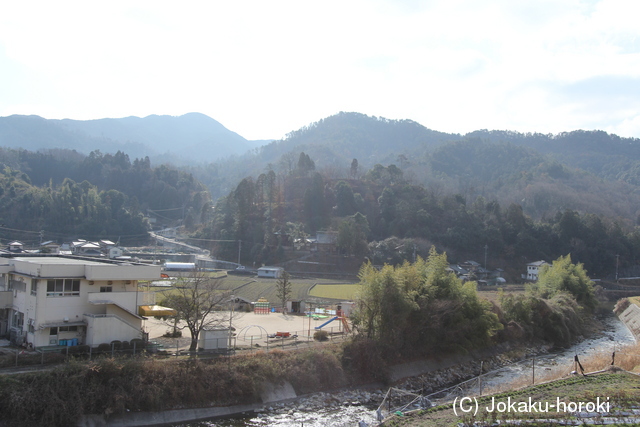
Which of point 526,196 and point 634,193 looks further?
point 634,193

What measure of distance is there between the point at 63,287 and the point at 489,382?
62.0 feet

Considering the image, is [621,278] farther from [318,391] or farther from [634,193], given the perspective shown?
[634,193]

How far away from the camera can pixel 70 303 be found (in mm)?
18484

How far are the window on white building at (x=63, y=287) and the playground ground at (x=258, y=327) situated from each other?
438cm

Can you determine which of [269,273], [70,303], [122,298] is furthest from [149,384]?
[269,273]

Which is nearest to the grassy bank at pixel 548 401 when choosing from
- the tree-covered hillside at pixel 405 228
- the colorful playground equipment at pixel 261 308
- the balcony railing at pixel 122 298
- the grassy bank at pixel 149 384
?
the grassy bank at pixel 149 384

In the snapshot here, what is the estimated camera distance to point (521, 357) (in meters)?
27.3

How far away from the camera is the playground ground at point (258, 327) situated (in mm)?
21875

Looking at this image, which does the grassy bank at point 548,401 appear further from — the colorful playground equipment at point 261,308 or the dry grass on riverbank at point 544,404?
the colorful playground equipment at point 261,308

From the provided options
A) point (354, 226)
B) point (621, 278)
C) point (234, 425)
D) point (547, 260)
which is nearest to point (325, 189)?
point (354, 226)

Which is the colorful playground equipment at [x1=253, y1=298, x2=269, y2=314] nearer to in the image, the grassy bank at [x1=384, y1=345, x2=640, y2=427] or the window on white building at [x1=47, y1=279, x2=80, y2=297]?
the window on white building at [x1=47, y1=279, x2=80, y2=297]

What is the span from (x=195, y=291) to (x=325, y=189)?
6331cm

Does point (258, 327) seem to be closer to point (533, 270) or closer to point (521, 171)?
point (533, 270)

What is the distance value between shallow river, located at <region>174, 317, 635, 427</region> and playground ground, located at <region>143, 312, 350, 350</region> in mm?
5084
